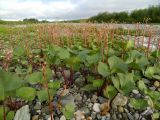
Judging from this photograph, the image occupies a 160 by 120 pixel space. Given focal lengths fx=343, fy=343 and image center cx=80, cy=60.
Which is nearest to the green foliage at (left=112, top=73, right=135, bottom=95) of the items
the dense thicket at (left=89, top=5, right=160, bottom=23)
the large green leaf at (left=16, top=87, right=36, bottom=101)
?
the large green leaf at (left=16, top=87, right=36, bottom=101)

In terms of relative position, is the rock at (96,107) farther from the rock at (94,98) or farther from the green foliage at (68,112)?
the green foliage at (68,112)

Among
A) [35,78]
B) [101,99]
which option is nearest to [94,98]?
[101,99]

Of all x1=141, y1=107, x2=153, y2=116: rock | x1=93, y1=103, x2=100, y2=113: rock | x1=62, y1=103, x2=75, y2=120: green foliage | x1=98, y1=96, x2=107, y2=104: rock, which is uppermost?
x1=62, y1=103, x2=75, y2=120: green foliage

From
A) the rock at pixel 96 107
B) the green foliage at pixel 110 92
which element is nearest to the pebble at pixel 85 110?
the rock at pixel 96 107

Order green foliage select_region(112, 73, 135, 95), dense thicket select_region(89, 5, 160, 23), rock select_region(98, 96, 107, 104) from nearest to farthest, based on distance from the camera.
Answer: green foliage select_region(112, 73, 135, 95)
rock select_region(98, 96, 107, 104)
dense thicket select_region(89, 5, 160, 23)

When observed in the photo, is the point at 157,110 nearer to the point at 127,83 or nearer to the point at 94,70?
the point at 127,83

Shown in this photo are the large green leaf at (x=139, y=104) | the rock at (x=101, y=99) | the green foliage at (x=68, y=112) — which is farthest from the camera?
the rock at (x=101, y=99)

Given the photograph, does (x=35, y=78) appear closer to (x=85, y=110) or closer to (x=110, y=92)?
(x=85, y=110)

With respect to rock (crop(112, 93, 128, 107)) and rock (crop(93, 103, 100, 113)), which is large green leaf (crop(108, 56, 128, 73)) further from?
rock (crop(93, 103, 100, 113))

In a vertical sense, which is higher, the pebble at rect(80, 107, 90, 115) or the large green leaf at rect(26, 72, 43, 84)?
the large green leaf at rect(26, 72, 43, 84)

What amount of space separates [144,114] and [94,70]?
1.09 metres

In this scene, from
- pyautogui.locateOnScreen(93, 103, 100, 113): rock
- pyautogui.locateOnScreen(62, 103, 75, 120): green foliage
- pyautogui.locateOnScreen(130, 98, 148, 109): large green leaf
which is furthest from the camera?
pyautogui.locateOnScreen(93, 103, 100, 113): rock

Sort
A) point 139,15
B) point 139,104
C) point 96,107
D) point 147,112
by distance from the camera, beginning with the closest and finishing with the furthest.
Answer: point 139,104
point 147,112
point 96,107
point 139,15

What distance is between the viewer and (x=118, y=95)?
4.23 metres
